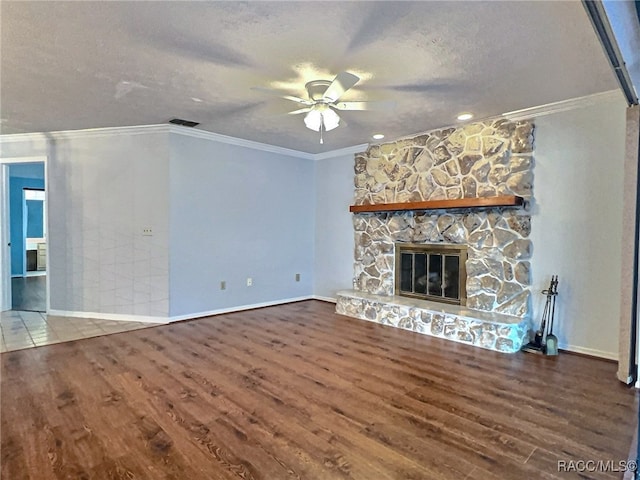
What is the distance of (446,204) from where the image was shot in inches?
163

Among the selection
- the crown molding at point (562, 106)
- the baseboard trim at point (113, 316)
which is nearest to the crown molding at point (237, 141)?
the baseboard trim at point (113, 316)

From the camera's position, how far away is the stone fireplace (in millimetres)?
3730

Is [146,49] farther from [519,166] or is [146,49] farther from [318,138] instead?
[519,166]

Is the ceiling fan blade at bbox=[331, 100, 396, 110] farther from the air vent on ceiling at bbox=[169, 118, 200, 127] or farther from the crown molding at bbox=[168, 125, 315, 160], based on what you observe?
the crown molding at bbox=[168, 125, 315, 160]

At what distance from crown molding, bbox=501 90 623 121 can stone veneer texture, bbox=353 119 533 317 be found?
87 mm

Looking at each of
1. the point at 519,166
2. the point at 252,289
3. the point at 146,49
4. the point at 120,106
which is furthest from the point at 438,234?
the point at 120,106

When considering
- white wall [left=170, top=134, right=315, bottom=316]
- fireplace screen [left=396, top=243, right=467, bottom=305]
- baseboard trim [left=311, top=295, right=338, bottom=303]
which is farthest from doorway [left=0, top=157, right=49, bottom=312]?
fireplace screen [left=396, top=243, right=467, bottom=305]

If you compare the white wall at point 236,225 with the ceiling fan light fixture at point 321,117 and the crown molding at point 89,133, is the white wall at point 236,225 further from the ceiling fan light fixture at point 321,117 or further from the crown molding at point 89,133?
the ceiling fan light fixture at point 321,117

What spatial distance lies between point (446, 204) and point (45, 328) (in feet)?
16.6

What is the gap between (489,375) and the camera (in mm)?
2930

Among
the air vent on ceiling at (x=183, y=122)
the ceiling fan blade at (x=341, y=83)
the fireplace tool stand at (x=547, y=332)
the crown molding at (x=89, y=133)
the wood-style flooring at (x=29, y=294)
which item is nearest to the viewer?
the ceiling fan blade at (x=341, y=83)

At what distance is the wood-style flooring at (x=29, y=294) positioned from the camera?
527 centimetres

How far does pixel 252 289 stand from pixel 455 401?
3531 mm

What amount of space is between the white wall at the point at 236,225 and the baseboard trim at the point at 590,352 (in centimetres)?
378
